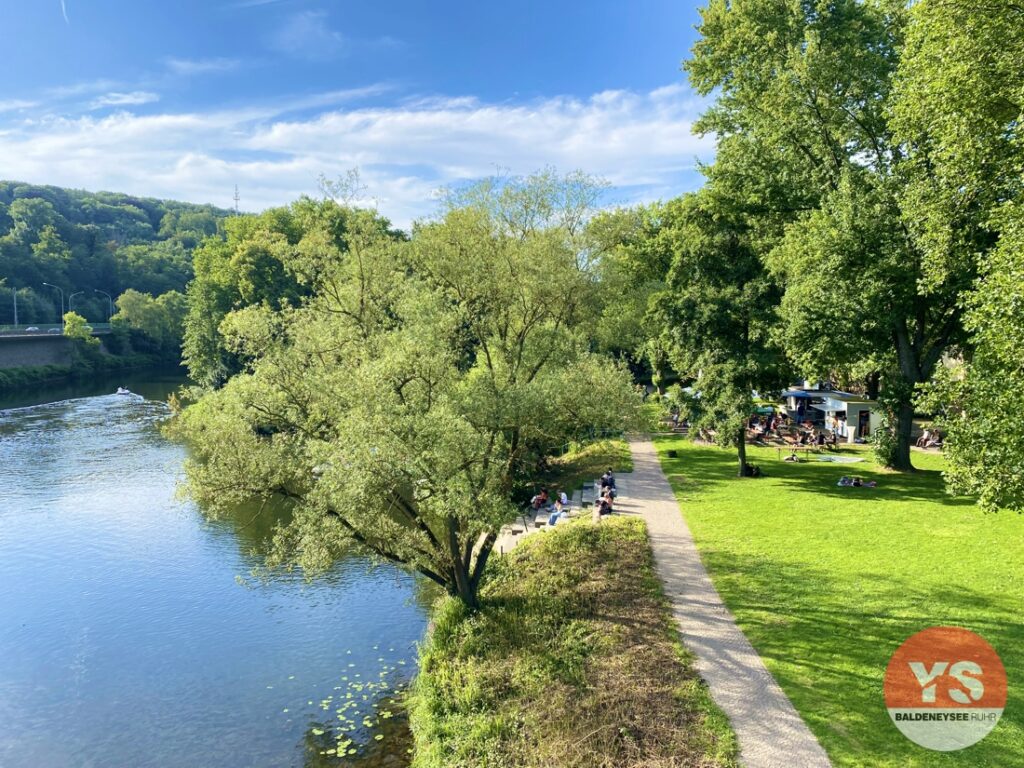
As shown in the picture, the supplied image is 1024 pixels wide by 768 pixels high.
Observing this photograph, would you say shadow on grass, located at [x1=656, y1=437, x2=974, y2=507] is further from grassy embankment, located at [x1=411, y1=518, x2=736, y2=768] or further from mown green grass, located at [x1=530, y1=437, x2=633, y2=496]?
grassy embankment, located at [x1=411, y1=518, x2=736, y2=768]

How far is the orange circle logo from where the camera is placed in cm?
1024

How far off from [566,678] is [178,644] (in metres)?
12.1

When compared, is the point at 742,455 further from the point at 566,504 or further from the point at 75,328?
the point at 75,328

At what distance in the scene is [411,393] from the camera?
14.8 metres

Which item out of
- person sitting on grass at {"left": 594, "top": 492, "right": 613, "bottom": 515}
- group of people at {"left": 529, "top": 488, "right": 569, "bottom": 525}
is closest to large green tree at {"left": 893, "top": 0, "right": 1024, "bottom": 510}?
person sitting on grass at {"left": 594, "top": 492, "right": 613, "bottom": 515}

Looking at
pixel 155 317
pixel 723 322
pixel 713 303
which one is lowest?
pixel 723 322

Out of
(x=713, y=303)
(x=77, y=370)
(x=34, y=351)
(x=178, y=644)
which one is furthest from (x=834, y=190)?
(x=77, y=370)

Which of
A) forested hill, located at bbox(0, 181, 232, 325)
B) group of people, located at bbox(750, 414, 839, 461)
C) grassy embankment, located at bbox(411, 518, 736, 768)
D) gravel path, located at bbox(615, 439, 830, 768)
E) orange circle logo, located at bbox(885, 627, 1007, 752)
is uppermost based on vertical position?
forested hill, located at bbox(0, 181, 232, 325)

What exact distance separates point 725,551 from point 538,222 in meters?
13.7

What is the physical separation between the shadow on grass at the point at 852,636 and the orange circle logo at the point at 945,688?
0.18 meters

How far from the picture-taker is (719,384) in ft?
84.8

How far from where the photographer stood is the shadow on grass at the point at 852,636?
993cm

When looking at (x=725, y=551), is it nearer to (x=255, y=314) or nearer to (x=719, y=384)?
(x=719, y=384)

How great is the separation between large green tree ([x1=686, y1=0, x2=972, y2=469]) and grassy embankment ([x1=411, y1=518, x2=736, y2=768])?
12.3m
